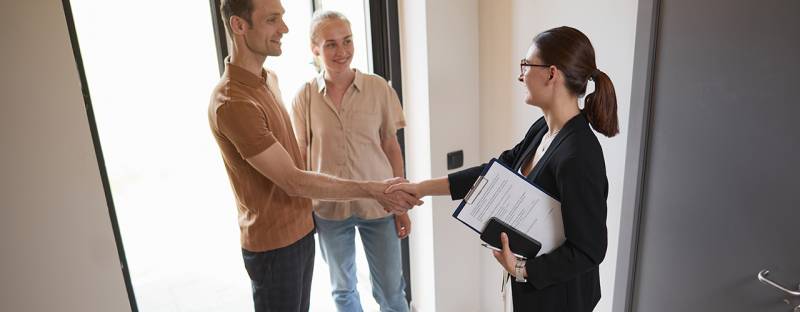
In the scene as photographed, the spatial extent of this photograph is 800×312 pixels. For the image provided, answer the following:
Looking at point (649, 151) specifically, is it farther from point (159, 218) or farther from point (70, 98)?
point (159, 218)

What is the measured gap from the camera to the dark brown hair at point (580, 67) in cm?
110

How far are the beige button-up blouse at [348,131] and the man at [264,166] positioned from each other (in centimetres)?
23

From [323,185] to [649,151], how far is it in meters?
1.03

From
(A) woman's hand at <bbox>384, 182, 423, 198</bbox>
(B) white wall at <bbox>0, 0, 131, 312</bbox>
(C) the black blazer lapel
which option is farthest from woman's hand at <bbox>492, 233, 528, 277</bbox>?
(B) white wall at <bbox>0, 0, 131, 312</bbox>

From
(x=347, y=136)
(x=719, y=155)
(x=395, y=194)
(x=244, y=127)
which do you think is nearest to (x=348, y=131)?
(x=347, y=136)

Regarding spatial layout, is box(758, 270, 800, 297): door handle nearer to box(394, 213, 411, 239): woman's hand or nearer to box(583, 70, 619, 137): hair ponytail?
box(583, 70, 619, 137): hair ponytail

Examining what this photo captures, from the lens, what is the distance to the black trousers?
1426 mm

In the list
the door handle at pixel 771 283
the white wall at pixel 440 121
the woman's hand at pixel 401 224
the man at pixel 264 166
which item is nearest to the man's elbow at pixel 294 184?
the man at pixel 264 166

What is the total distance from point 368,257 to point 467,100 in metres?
→ 0.79

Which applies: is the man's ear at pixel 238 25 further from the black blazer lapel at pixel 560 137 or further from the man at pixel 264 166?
the black blazer lapel at pixel 560 137

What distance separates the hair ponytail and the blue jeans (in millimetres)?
937

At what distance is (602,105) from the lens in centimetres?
113

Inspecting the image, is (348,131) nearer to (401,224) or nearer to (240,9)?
(401,224)

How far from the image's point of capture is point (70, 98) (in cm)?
135
